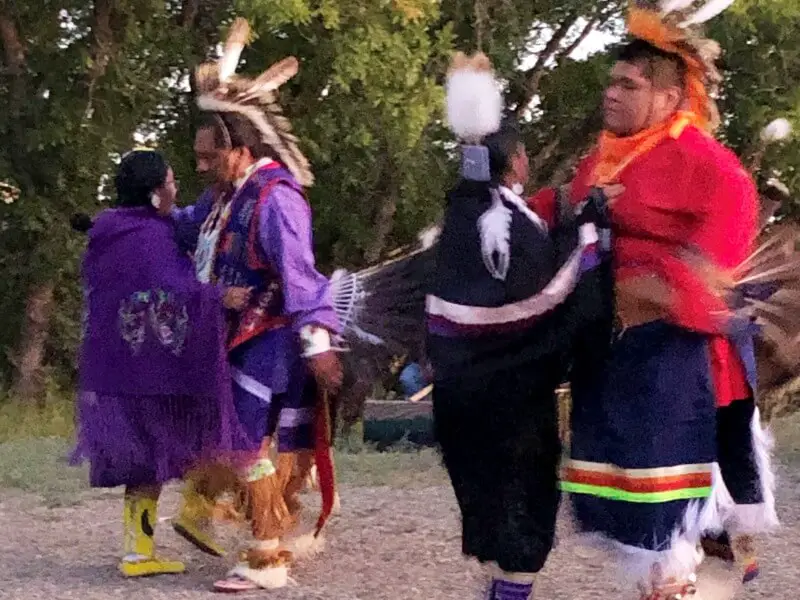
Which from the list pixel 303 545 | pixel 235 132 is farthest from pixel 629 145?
pixel 303 545

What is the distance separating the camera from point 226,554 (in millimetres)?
4801

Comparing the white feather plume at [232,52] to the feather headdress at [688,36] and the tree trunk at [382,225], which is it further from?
the tree trunk at [382,225]

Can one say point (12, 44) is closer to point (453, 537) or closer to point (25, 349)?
point (25, 349)

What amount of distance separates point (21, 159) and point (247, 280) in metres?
6.77

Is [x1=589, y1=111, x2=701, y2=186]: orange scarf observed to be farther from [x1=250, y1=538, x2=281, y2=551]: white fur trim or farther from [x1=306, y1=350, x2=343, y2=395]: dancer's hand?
[x1=250, y1=538, x2=281, y2=551]: white fur trim

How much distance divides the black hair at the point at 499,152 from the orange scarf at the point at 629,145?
0.22m

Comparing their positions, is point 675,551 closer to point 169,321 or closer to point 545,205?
point 545,205

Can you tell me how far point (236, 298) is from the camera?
420 centimetres

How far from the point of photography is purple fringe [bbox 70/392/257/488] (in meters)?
4.28

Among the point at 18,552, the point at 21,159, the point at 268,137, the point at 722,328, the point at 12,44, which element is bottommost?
the point at 18,552

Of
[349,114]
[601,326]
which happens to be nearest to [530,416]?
[601,326]

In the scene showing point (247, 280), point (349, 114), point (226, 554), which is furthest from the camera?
point (349, 114)

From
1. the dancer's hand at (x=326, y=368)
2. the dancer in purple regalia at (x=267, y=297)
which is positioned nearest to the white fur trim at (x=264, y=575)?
the dancer in purple regalia at (x=267, y=297)

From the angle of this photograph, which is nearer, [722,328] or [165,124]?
[722,328]
